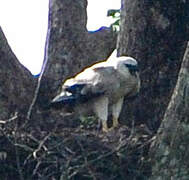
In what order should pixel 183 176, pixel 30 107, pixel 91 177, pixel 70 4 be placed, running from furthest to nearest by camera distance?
pixel 70 4 → pixel 30 107 → pixel 91 177 → pixel 183 176

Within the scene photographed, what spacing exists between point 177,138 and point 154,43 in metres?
2.39

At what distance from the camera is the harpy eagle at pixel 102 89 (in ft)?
37.4

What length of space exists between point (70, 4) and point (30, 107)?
1.56 meters

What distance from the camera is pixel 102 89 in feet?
37.7

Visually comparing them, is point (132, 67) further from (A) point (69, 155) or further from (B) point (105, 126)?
(A) point (69, 155)

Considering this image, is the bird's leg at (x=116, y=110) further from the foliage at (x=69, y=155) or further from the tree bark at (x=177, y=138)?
the tree bark at (x=177, y=138)

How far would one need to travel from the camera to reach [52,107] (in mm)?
11406

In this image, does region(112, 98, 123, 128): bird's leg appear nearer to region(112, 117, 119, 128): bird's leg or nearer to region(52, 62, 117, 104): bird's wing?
region(112, 117, 119, 128): bird's leg

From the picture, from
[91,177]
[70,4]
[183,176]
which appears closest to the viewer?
[183,176]

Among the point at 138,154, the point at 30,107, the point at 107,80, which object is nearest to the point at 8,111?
the point at 30,107

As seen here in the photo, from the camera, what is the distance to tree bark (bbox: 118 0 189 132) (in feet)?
37.6

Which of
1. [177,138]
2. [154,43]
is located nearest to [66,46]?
[154,43]

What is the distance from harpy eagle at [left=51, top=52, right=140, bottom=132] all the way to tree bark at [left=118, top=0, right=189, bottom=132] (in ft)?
0.48

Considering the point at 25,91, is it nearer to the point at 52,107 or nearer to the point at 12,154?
the point at 52,107
